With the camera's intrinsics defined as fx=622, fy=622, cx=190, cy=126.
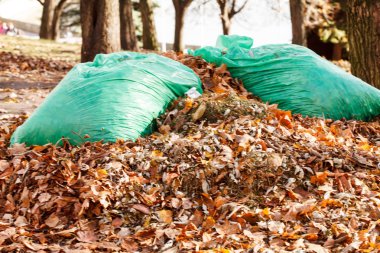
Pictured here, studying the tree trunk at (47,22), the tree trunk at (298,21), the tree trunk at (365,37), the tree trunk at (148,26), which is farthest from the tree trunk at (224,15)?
the tree trunk at (365,37)

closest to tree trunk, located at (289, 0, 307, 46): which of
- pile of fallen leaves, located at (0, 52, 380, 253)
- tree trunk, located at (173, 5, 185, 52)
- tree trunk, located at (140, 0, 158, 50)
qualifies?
tree trunk, located at (140, 0, 158, 50)

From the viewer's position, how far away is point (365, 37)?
6.15 metres

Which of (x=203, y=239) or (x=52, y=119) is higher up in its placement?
(x=52, y=119)

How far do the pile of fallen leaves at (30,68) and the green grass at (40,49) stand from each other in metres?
0.66

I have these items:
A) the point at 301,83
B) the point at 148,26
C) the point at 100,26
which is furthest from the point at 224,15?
the point at 301,83

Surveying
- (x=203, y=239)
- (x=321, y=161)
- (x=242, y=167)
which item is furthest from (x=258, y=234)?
(x=321, y=161)

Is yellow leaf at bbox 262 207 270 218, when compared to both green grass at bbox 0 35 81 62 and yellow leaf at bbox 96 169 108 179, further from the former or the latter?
green grass at bbox 0 35 81 62

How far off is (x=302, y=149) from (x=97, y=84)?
1557mm

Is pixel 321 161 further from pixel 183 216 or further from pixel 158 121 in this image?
Answer: pixel 158 121

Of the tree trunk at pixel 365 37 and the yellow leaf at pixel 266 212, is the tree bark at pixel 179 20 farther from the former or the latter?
the yellow leaf at pixel 266 212

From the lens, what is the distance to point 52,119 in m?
4.38

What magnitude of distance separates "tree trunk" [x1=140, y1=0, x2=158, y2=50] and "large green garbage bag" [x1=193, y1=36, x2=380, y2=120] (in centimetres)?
928

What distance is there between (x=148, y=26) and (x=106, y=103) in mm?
10623

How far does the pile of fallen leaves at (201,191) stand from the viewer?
318 centimetres
